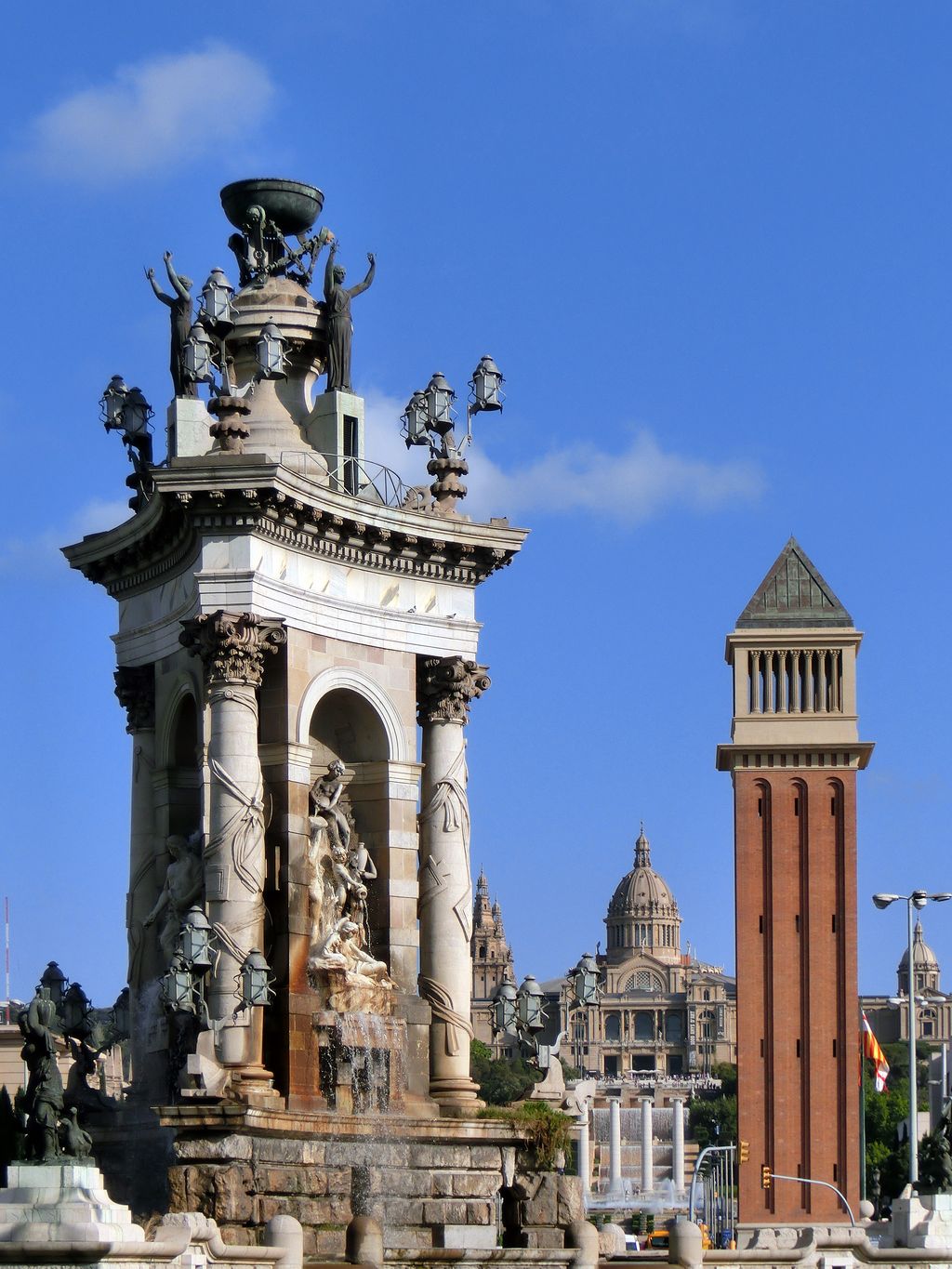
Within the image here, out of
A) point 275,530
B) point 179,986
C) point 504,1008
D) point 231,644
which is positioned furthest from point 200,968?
point 275,530

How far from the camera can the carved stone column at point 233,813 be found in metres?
35.5

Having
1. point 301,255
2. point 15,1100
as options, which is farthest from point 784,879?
point 15,1100

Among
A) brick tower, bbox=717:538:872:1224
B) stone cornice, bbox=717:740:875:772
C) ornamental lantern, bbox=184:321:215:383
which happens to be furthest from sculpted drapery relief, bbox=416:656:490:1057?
stone cornice, bbox=717:740:875:772

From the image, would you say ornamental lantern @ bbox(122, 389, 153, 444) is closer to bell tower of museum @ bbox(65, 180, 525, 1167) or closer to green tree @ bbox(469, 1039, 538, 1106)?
bell tower of museum @ bbox(65, 180, 525, 1167)

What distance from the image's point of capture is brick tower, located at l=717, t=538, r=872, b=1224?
428 feet

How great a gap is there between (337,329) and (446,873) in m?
8.01

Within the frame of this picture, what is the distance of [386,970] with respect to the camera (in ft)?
126

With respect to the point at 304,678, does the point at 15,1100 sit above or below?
below

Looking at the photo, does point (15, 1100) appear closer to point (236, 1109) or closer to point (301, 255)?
point (236, 1109)

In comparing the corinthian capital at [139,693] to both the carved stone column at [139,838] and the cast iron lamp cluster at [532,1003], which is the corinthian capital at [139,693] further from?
the cast iron lamp cluster at [532,1003]

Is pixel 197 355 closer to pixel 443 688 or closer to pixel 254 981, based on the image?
pixel 443 688

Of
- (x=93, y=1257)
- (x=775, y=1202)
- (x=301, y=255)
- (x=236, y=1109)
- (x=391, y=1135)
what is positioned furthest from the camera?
(x=775, y=1202)

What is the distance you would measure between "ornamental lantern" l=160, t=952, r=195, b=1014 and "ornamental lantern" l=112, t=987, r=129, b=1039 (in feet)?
12.4

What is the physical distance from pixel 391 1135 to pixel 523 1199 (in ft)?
7.25
